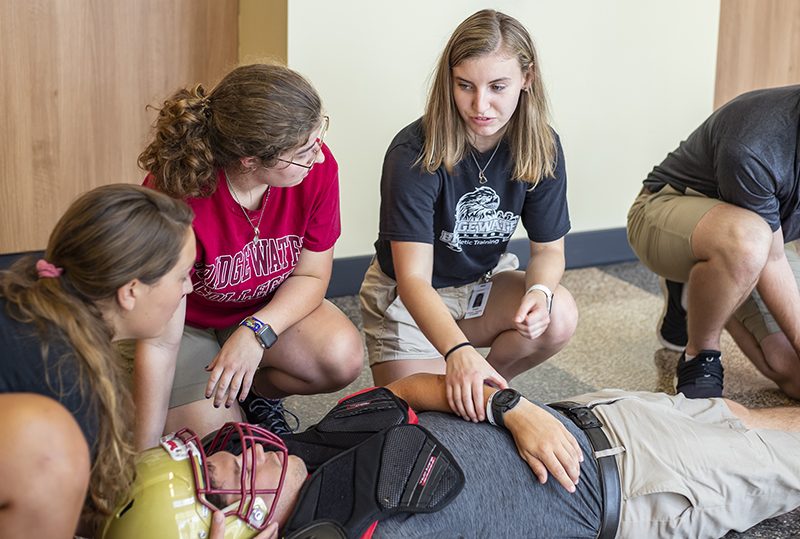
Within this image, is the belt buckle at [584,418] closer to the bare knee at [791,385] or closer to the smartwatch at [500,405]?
the smartwatch at [500,405]

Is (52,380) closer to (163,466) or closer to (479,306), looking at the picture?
(163,466)

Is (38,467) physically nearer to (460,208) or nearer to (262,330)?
(262,330)

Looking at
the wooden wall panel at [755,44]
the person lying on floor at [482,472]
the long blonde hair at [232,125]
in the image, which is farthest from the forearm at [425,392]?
the wooden wall panel at [755,44]

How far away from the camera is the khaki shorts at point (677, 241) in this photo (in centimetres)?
249

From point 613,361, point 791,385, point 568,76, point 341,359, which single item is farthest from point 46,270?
point 568,76

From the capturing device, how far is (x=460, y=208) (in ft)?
7.07

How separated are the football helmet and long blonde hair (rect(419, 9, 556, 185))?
0.79m

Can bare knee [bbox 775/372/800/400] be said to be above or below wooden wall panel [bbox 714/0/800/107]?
below

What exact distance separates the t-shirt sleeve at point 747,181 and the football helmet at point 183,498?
1.33 m

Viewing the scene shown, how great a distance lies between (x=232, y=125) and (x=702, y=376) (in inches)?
52.6

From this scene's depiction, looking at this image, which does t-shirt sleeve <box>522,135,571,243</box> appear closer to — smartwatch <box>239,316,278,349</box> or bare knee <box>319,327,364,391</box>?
bare knee <box>319,327,364,391</box>

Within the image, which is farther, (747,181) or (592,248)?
(592,248)

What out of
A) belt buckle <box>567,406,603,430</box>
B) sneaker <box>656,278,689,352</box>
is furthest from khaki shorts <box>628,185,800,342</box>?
belt buckle <box>567,406,603,430</box>

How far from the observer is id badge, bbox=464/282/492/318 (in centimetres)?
229
